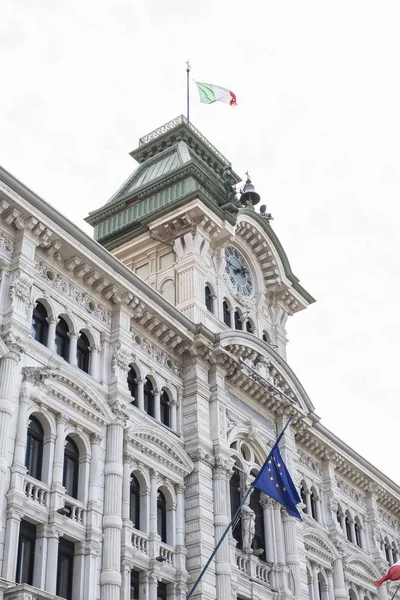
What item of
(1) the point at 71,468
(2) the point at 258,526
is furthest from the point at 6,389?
(2) the point at 258,526

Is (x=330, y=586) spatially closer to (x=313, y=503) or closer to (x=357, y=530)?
(x=313, y=503)

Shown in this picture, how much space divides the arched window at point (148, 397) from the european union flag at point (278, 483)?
462 cm

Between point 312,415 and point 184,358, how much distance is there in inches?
345

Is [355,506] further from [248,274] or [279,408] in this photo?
[248,274]

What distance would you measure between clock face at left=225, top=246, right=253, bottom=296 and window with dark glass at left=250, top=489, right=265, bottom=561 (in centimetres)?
1008

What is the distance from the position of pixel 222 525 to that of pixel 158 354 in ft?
22.1

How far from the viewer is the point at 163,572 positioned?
96.5ft

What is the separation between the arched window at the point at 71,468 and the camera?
90.8 ft

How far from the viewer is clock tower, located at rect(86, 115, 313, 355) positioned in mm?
39406

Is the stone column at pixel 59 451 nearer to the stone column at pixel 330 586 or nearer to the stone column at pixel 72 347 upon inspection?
the stone column at pixel 72 347

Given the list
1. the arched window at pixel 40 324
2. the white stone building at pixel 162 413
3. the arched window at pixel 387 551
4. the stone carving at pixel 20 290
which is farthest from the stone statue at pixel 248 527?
the arched window at pixel 387 551


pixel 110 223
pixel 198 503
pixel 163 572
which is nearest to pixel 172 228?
pixel 110 223

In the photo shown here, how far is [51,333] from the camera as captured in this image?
2903 cm

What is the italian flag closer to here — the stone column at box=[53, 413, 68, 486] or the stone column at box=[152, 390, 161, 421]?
the stone column at box=[152, 390, 161, 421]
